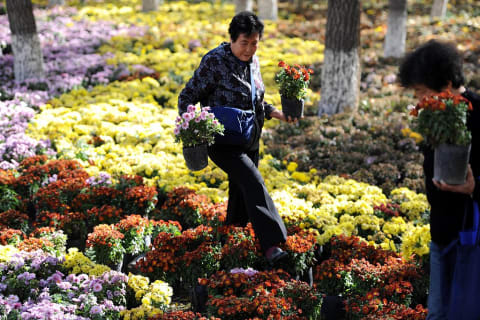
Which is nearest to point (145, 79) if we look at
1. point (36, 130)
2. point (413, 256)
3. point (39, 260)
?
point (36, 130)

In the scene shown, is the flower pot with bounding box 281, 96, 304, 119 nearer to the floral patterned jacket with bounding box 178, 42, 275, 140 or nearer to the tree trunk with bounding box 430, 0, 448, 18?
the floral patterned jacket with bounding box 178, 42, 275, 140

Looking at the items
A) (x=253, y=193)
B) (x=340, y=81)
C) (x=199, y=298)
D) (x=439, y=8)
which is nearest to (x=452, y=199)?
(x=253, y=193)

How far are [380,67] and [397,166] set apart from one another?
5.24 m

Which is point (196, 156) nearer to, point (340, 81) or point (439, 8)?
point (340, 81)

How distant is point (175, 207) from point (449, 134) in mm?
3442

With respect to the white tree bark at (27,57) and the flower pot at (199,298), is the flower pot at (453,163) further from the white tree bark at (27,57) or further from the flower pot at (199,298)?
the white tree bark at (27,57)

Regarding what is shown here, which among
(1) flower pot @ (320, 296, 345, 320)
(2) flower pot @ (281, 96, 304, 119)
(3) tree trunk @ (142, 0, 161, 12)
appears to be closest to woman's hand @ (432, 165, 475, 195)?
(1) flower pot @ (320, 296, 345, 320)

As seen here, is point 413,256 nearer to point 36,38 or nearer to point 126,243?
point 126,243

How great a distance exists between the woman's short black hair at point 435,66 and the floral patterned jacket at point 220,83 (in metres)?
1.63

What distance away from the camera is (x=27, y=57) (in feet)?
32.3

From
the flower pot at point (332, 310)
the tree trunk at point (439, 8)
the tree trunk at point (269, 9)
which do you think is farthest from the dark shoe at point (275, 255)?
the tree trunk at point (439, 8)

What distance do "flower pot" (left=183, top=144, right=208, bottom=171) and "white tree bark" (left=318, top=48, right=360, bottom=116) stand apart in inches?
204

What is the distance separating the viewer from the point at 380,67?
456 inches

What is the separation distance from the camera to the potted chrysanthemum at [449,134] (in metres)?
2.54
